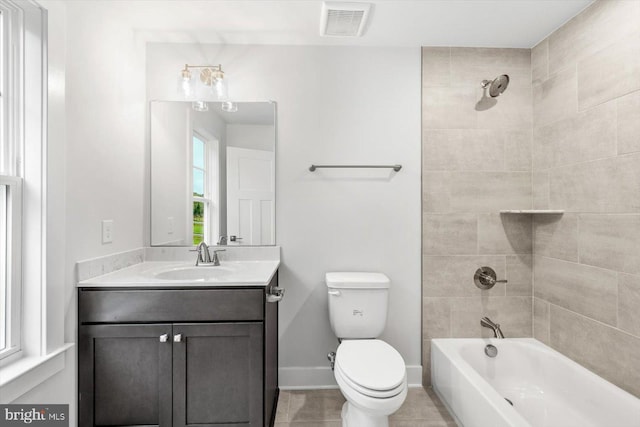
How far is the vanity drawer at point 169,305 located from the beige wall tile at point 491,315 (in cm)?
144

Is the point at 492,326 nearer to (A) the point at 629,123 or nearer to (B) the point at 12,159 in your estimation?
(A) the point at 629,123

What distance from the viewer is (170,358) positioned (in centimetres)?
149

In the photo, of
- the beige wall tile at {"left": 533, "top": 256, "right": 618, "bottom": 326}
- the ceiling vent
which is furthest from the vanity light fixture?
the beige wall tile at {"left": 533, "top": 256, "right": 618, "bottom": 326}

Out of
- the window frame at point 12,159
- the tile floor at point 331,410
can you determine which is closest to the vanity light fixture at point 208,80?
the window frame at point 12,159

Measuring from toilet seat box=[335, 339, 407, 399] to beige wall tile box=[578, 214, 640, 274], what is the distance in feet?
3.97

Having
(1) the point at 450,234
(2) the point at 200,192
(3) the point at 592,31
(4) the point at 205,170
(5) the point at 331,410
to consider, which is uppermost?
(3) the point at 592,31

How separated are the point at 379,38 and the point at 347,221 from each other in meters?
1.22

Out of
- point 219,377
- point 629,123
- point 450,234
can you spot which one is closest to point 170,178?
point 219,377

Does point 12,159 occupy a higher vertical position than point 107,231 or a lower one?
higher

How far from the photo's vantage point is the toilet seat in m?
1.41

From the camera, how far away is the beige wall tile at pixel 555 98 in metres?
1.91

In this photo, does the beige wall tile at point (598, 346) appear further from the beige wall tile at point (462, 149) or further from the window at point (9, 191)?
the window at point (9, 191)

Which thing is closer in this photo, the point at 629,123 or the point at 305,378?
the point at 629,123

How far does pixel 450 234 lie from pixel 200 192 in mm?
1717
